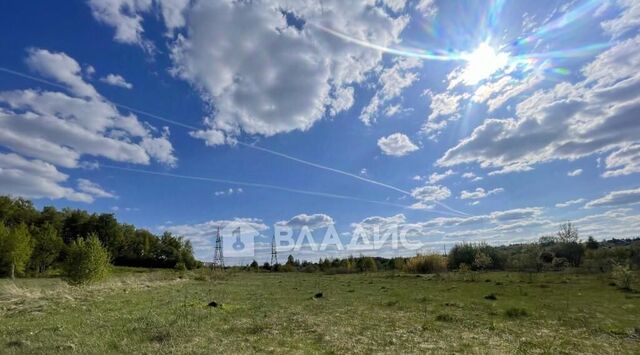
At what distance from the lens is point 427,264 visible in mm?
97062

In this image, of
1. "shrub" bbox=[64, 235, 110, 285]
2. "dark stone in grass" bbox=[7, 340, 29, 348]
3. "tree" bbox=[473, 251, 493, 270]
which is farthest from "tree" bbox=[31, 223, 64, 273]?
"tree" bbox=[473, 251, 493, 270]

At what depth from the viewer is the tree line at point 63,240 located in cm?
7306

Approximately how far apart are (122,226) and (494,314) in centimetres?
13177

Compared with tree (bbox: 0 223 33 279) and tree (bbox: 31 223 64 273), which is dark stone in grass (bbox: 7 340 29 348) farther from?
tree (bbox: 31 223 64 273)

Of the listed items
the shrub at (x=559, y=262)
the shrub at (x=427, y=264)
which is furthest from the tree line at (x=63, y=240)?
the shrub at (x=559, y=262)

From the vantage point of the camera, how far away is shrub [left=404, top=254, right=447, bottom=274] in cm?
9512

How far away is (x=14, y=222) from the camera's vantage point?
10069 cm

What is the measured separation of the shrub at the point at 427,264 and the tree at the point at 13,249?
7999 cm

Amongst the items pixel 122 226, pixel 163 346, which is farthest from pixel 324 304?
pixel 122 226

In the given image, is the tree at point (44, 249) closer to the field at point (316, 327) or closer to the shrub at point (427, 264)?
the field at point (316, 327)

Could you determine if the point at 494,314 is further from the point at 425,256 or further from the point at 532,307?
the point at 425,256

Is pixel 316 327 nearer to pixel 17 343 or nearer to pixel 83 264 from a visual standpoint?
pixel 17 343

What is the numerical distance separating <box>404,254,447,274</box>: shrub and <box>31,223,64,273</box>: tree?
268ft

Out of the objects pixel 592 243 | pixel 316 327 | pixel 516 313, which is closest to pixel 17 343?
pixel 316 327
